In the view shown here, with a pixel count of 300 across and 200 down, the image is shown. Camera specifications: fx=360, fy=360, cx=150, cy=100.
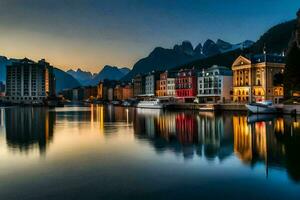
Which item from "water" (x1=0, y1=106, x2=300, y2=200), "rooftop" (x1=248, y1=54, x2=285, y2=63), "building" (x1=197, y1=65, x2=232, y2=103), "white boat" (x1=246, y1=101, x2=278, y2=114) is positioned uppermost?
"rooftop" (x1=248, y1=54, x2=285, y2=63)

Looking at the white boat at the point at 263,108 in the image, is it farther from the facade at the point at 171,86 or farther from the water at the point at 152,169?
the facade at the point at 171,86

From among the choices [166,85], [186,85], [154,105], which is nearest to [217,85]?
[186,85]

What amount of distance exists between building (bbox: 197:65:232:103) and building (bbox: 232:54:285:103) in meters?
7.15

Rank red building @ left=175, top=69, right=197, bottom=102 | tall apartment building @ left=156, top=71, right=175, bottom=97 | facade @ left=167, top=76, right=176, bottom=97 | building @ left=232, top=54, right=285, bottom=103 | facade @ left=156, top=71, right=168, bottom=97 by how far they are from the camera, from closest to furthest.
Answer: building @ left=232, top=54, right=285, bottom=103, red building @ left=175, top=69, right=197, bottom=102, facade @ left=167, top=76, right=176, bottom=97, tall apartment building @ left=156, top=71, right=175, bottom=97, facade @ left=156, top=71, right=168, bottom=97

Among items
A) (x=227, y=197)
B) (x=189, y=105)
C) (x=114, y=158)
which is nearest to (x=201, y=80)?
(x=189, y=105)

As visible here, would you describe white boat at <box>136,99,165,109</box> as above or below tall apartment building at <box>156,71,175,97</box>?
below

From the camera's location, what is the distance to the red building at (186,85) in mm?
153625

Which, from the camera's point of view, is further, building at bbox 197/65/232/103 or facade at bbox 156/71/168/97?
facade at bbox 156/71/168/97

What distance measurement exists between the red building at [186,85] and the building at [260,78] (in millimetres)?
25723

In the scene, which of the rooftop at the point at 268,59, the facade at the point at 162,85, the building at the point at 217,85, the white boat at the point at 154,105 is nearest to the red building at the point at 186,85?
the building at the point at 217,85

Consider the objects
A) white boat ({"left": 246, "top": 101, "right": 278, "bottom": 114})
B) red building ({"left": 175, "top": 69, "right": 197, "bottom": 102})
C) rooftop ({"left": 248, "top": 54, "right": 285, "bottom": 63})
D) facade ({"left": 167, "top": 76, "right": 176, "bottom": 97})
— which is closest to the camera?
white boat ({"left": 246, "top": 101, "right": 278, "bottom": 114})

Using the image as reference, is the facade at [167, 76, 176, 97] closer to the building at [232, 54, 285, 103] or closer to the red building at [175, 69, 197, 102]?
the red building at [175, 69, 197, 102]

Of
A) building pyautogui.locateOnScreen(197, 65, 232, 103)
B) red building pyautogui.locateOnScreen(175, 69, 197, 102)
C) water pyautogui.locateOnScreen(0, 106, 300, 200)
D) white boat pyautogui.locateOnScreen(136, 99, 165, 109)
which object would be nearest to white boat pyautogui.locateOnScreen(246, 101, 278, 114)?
water pyautogui.locateOnScreen(0, 106, 300, 200)

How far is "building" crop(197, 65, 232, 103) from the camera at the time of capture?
138 metres
